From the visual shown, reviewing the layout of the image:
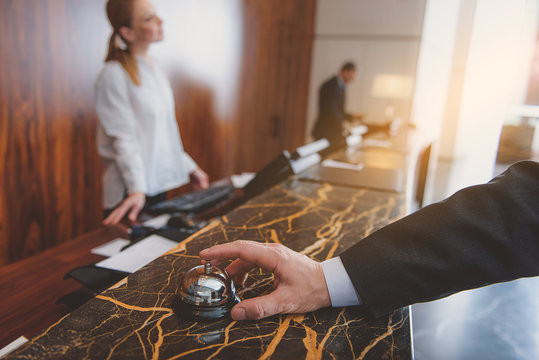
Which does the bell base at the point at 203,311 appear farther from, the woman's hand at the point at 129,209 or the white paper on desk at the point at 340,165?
the white paper on desk at the point at 340,165

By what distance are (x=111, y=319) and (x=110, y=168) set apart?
Answer: 4.62 feet

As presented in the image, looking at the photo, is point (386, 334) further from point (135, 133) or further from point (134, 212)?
point (135, 133)

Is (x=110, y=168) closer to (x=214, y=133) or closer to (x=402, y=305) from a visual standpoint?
(x=402, y=305)

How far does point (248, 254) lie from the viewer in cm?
67

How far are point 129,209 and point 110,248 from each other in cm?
46

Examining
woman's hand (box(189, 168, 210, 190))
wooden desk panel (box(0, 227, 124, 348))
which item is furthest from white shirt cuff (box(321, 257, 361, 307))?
woman's hand (box(189, 168, 210, 190))

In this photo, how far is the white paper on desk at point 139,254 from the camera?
3.06ft

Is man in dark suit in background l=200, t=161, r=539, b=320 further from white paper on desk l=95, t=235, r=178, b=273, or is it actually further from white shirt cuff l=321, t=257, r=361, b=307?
white paper on desk l=95, t=235, r=178, b=273

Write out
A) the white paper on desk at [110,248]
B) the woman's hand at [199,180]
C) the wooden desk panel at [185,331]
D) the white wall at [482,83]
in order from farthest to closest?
the white wall at [482,83] < the woman's hand at [199,180] < the white paper on desk at [110,248] < the wooden desk panel at [185,331]

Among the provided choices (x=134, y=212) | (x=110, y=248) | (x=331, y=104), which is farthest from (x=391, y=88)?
(x=110, y=248)

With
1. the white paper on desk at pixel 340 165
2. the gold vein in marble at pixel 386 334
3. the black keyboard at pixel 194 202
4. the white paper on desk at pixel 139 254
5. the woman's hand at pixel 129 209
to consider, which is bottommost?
the woman's hand at pixel 129 209

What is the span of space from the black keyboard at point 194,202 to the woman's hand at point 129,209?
0.22 ft

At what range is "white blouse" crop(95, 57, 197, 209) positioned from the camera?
174 centimetres

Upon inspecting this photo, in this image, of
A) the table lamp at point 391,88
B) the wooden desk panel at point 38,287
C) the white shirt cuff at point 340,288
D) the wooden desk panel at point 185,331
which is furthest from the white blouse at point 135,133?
the table lamp at point 391,88
